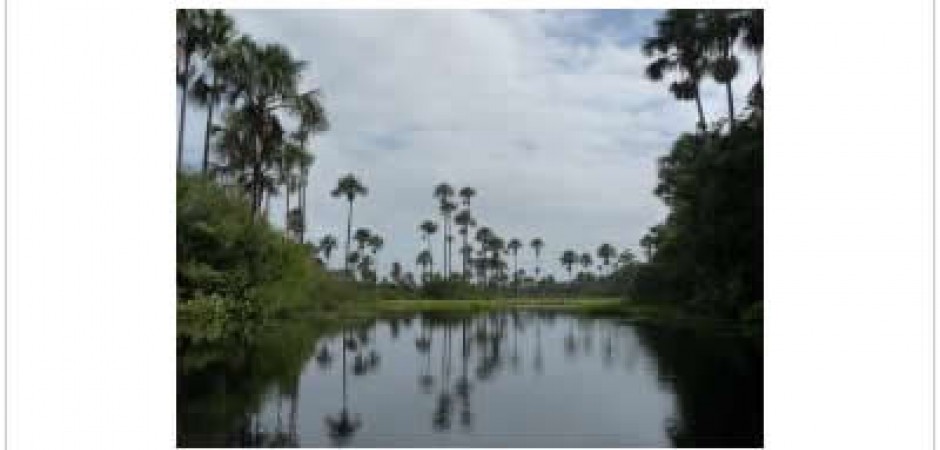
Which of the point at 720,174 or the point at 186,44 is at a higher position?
the point at 186,44

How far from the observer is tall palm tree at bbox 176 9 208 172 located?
28.9 metres

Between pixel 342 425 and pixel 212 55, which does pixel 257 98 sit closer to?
pixel 212 55

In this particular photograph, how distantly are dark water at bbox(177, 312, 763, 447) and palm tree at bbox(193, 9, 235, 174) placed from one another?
414 inches

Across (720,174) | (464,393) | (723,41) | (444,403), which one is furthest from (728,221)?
(444,403)

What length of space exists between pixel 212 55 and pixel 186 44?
64.7 inches

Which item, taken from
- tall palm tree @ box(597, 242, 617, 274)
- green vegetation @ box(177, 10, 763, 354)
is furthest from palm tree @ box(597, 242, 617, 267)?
green vegetation @ box(177, 10, 763, 354)

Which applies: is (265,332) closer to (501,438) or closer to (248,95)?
(248,95)

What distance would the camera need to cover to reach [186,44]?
2964cm

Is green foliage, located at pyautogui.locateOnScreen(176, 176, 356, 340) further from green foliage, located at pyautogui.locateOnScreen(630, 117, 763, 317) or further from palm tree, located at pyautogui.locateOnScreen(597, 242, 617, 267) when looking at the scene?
palm tree, located at pyautogui.locateOnScreen(597, 242, 617, 267)

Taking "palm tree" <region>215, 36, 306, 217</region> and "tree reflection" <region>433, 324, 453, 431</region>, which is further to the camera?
"palm tree" <region>215, 36, 306, 217</region>

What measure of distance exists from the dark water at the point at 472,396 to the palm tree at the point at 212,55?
1052 centimetres

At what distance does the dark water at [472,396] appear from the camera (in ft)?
37.0
